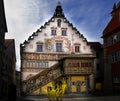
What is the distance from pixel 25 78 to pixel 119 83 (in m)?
17.9

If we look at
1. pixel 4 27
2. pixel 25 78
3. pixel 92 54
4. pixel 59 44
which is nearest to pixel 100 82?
pixel 92 54

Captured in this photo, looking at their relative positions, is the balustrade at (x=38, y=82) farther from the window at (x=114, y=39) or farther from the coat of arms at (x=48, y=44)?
the window at (x=114, y=39)

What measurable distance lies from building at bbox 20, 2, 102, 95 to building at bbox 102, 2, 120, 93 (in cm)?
328

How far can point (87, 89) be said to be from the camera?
50969 mm

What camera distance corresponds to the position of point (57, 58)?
55156mm

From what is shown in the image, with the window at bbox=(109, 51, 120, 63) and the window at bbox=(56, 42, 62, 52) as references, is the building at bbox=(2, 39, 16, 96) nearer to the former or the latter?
the window at bbox=(56, 42, 62, 52)

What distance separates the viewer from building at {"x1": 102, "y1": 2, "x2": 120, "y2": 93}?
44.8 metres

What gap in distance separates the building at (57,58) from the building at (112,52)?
328 centimetres

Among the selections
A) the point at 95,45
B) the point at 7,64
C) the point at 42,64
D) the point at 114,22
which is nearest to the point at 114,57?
the point at 114,22

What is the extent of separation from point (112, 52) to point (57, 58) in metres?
12.1

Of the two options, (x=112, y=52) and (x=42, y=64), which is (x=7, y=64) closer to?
(x=42, y=64)

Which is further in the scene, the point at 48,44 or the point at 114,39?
the point at 48,44

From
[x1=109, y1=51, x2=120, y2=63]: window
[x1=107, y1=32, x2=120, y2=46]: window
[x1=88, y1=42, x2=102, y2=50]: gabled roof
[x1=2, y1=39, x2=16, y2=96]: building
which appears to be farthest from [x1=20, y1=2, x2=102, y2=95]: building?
[x1=107, y1=32, x2=120, y2=46]: window

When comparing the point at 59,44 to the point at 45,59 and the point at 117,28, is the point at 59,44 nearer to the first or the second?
the point at 45,59
